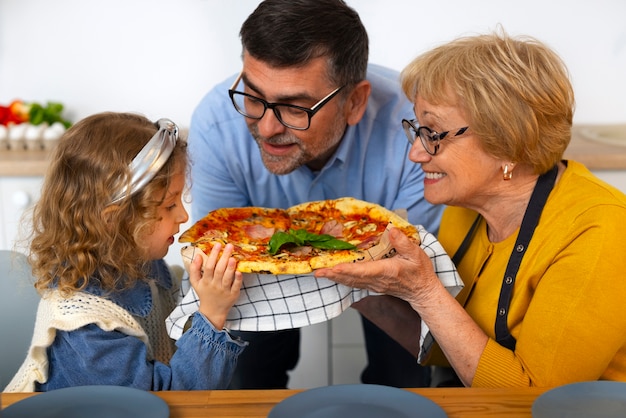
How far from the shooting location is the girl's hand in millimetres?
1527

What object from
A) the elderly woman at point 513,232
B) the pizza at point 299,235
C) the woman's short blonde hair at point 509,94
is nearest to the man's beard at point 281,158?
the pizza at point 299,235

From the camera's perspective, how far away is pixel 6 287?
170 cm

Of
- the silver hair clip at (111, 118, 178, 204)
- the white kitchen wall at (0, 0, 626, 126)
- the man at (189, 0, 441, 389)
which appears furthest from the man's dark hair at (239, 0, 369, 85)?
the white kitchen wall at (0, 0, 626, 126)

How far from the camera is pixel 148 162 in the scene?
1.62 meters

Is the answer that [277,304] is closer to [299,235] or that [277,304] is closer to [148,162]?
[299,235]

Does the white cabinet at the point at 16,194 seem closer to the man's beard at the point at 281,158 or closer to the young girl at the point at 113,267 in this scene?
the man's beard at the point at 281,158

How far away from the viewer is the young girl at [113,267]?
1.53 m

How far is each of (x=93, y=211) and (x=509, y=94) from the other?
887 mm

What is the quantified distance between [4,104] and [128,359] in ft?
7.30

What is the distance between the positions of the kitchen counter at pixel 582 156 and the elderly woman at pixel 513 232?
109 centimetres

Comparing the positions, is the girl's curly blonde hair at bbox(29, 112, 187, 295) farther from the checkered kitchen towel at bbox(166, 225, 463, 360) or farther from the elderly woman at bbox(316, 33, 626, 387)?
the elderly woman at bbox(316, 33, 626, 387)

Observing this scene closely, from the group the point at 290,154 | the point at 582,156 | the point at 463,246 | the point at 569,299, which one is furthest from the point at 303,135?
the point at 582,156

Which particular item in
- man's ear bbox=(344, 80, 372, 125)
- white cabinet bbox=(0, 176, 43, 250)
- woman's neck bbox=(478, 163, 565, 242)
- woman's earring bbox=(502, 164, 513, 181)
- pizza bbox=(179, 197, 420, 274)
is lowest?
white cabinet bbox=(0, 176, 43, 250)

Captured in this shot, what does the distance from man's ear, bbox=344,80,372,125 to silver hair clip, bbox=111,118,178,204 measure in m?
0.62
